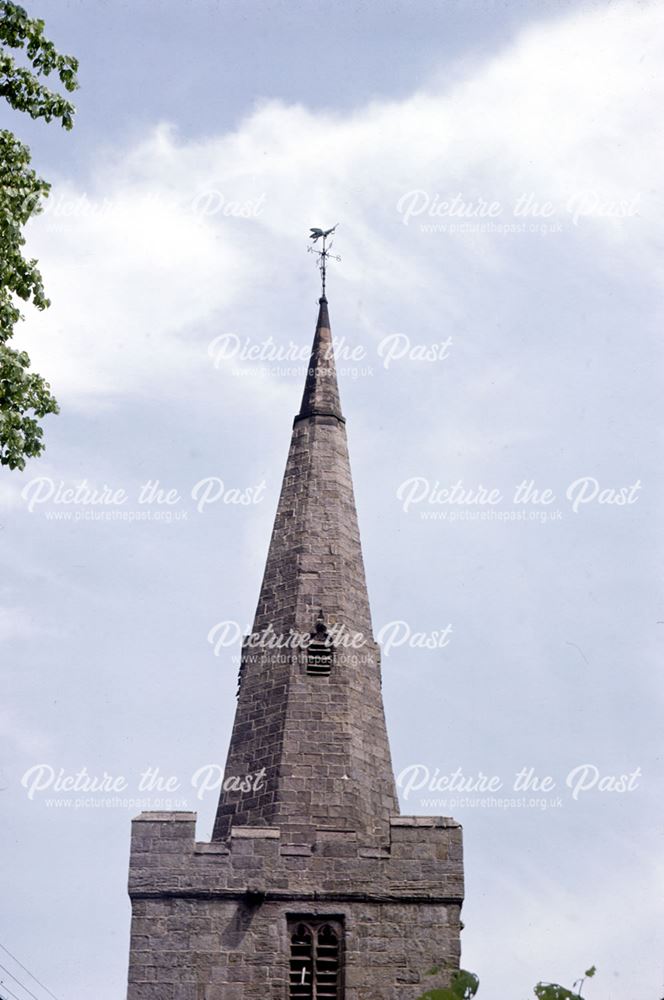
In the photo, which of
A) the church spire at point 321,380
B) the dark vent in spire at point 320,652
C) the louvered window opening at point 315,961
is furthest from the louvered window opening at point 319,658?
the church spire at point 321,380

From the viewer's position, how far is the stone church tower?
22328 millimetres

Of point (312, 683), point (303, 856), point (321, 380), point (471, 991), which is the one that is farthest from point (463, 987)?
point (321, 380)

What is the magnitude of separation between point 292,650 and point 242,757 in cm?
169

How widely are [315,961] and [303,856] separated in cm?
136

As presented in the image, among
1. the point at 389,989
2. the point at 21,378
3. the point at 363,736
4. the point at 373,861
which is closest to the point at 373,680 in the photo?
the point at 363,736

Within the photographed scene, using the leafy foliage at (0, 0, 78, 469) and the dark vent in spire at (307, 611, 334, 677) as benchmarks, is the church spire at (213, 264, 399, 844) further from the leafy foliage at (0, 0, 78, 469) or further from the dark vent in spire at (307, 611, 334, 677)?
the leafy foliage at (0, 0, 78, 469)

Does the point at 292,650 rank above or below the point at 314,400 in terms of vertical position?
below

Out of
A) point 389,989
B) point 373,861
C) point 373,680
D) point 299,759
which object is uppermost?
point 373,680

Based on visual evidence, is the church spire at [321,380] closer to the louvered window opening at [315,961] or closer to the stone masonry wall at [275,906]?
the stone masonry wall at [275,906]

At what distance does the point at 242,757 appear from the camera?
24.7m

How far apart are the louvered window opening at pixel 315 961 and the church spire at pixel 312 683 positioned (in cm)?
133

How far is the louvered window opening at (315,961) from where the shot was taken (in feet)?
73.0

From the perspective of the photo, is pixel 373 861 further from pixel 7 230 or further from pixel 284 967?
pixel 7 230

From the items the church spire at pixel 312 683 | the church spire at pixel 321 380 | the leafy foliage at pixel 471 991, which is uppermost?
the church spire at pixel 321 380
